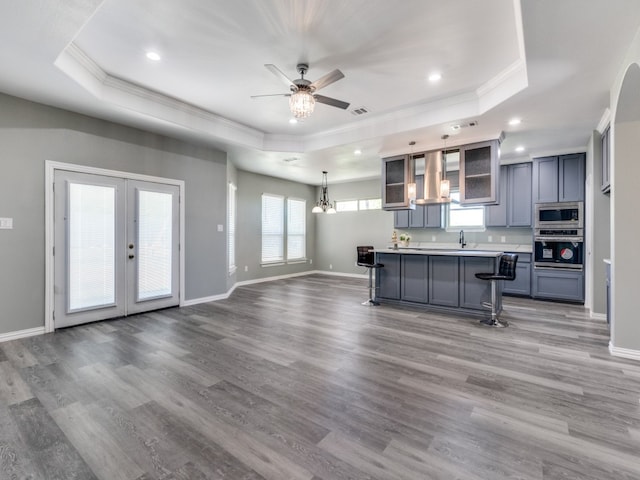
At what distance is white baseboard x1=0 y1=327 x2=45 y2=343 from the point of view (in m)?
3.54

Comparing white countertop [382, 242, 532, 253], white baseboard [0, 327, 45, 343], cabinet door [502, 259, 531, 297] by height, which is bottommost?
white baseboard [0, 327, 45, 343]

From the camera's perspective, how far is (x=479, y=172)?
4.96 m

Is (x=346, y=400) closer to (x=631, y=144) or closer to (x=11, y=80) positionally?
(x=631, y=144)

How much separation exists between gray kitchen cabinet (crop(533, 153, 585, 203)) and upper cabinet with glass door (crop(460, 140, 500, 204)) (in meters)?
1.73

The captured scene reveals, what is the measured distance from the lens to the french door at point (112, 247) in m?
3.99

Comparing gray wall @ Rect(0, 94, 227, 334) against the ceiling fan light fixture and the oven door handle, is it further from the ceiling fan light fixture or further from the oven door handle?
the oven door handle

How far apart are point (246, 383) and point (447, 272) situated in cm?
362

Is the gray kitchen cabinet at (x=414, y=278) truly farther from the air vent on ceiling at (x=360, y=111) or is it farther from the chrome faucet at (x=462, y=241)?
the air vent on ceiling at (x=360, y=111)

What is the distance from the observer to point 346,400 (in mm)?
2316

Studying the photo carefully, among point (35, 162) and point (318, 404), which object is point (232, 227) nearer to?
point (35, 162)

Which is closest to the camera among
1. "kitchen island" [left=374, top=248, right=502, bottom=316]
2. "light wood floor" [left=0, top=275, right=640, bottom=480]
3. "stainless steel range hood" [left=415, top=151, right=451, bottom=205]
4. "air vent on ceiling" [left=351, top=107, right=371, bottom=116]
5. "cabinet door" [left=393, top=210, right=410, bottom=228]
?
"light wood floor" [left=0, top=275, right=640, bottom=480]

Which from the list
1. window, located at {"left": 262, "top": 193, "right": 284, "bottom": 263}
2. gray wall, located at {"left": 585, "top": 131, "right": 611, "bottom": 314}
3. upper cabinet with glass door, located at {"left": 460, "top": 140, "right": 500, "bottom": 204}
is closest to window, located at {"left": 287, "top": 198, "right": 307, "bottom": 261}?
window, located at {"left": 262, "top": 193, "right": 284, "bottom": 263}

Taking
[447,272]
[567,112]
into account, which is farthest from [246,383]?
[567,112]

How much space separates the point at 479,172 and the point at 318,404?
444cm
